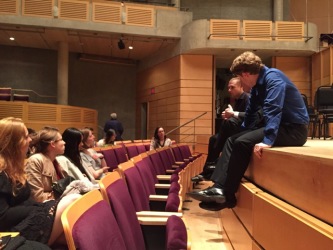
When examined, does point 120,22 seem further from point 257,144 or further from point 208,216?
point 257,144

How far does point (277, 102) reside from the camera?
54.7 inches

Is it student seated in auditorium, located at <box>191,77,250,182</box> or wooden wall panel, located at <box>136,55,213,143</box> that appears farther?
wooden wall panel, located at <box>136,55,213,143</box>

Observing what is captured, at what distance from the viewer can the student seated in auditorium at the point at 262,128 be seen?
139 centimetres

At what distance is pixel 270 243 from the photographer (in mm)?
1087

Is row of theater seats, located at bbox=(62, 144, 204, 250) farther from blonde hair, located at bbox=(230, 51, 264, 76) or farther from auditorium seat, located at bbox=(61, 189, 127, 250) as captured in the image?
blonde hair, located at bbox=(230, 51, 264, 76)

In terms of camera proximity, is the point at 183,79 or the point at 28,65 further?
the point at 28,65

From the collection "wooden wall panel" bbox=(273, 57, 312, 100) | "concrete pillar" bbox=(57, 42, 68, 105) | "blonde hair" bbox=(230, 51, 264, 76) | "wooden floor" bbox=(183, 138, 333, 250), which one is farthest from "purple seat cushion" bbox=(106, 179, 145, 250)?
"concrete pillar" bbox=(57, 42, 68, 105)

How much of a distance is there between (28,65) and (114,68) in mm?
2131

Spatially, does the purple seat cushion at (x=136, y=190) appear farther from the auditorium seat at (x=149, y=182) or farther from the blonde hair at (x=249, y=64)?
the blonde hair at (x=249, y=64)

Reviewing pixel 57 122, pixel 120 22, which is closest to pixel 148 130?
pixel 57 122

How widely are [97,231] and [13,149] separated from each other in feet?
2.28

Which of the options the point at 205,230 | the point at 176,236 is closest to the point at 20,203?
the point at 176,236

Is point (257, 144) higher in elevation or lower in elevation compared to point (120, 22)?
lower

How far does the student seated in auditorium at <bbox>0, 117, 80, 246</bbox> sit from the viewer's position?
0.96m
